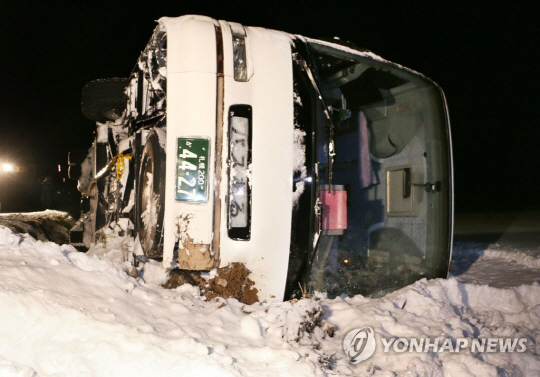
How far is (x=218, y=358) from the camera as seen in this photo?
220 cm

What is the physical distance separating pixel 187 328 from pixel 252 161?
3.78 feet

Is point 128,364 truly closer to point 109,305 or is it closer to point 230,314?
point 109,305

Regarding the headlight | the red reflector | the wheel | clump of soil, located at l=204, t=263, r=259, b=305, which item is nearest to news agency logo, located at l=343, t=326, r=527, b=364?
clump of soil, located at l=204, t=263, r=259, b=305

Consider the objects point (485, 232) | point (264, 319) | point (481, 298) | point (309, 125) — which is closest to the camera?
point (264, 319)

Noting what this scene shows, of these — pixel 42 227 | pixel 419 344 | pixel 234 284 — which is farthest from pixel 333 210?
pixel 42 227

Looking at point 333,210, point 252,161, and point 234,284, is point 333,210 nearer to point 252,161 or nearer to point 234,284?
point 252,161

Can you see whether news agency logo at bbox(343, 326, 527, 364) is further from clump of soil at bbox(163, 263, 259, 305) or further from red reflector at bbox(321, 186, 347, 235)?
red reflector at bbox(321, 186, 347, 235)

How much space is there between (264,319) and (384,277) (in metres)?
1.79

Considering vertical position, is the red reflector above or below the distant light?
below

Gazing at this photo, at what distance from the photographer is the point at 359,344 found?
2.71m

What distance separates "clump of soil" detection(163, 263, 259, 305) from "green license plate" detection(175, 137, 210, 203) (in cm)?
50

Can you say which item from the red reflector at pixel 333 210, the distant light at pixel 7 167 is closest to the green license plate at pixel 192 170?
the red reflector at pixel 333 210

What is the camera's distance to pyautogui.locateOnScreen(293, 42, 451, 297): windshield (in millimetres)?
3760

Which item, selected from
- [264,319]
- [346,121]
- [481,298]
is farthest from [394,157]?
[264,319]
